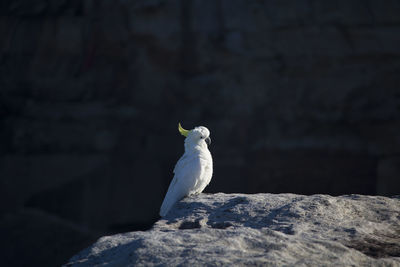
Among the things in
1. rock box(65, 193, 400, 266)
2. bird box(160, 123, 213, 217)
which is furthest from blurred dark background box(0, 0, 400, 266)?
rock box(65, 193, 400, 266)

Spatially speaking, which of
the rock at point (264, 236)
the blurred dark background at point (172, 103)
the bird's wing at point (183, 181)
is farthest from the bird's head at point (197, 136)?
the blurred dark background at point (172, 103)

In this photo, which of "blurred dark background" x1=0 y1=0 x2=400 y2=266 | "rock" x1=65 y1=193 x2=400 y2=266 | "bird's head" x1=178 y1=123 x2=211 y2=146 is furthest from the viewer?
"blurred dark background" x1=0 y1=0 x2=400 y2=266

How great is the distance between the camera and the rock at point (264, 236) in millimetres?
3230

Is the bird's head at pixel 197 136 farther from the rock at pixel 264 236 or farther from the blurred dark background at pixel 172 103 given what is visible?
the blurred dark background at pixel 172 103

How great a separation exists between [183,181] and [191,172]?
13 centimetres

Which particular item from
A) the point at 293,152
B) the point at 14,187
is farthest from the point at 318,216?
A: the point at 14,187

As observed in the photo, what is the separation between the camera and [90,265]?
11.2 ft

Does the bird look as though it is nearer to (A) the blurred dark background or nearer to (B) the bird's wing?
(B) the bird's wing

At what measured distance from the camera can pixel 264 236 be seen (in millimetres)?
3500

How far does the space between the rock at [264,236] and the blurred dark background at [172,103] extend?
19.6 feet

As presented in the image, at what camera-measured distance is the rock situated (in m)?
3.23

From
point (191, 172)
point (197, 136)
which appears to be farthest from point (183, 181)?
point (197, 136)

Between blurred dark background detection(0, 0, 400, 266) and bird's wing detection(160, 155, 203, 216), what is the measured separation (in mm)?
5175

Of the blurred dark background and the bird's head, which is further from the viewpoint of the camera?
the blurred dark background
